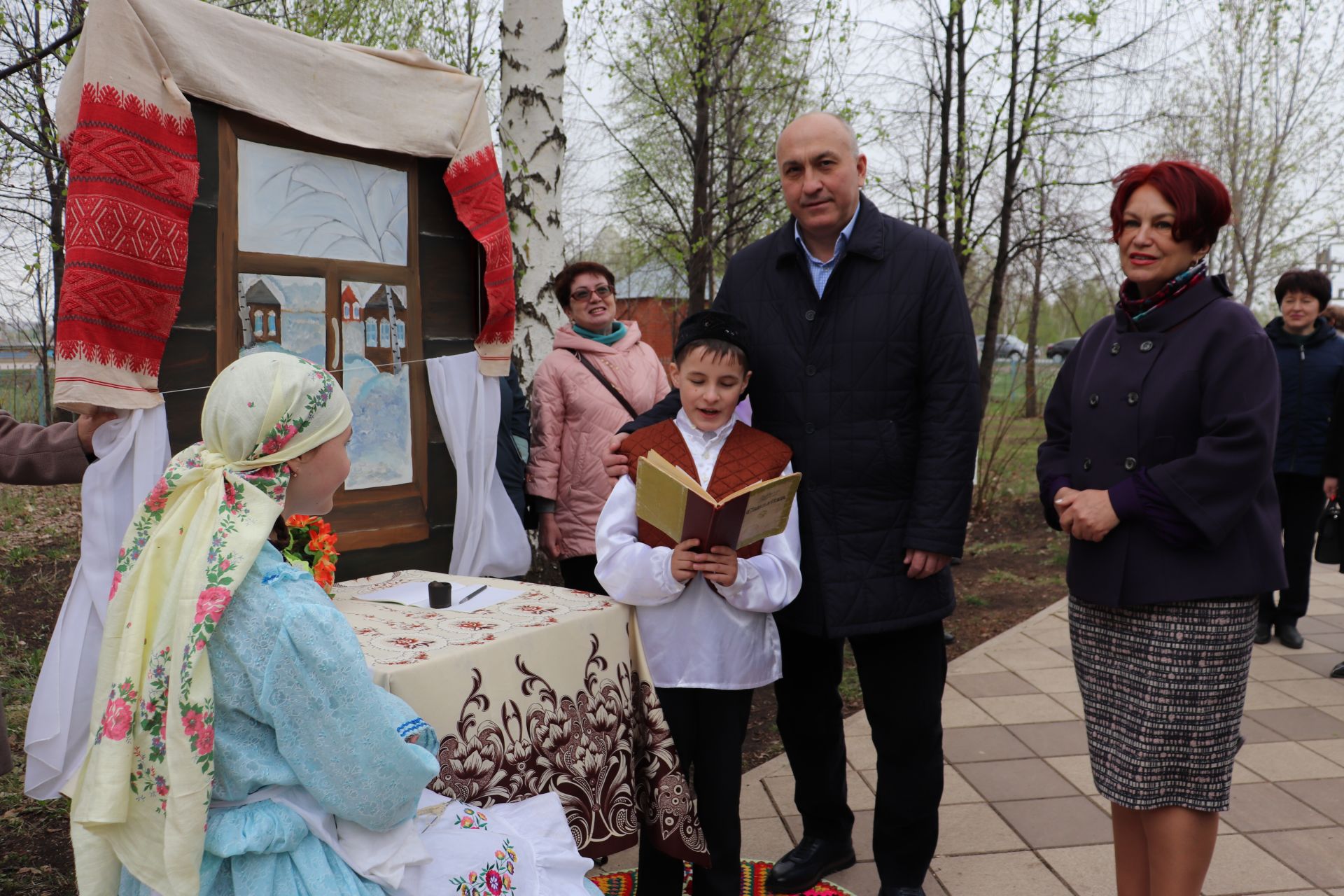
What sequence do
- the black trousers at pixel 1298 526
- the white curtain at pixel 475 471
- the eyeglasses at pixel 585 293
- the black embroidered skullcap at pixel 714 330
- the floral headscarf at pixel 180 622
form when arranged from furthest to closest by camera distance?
Answer: the black trousers at pixel 1298 526
the eyeglasses at pixel 585 293
the white curtain at pixel 475 471
the black embroidered skullcap at pixel 714 330
the floral headscarf at pixel 180 622

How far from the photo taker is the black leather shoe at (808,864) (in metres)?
3.11

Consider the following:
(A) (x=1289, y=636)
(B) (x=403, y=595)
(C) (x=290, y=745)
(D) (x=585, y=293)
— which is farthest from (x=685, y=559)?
(A) (x=1289, y=636)

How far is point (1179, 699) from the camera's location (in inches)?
95.6

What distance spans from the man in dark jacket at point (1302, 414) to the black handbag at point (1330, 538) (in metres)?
0.13

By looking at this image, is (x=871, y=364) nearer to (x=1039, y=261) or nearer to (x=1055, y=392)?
(x=1055, y=392)

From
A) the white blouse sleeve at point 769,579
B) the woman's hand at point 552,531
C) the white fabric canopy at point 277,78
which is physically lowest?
the woman's hand at point 552,531

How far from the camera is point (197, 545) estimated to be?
1759mm

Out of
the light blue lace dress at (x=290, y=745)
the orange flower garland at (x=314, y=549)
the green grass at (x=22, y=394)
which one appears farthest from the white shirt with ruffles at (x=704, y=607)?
the green grass at (x=22, y=394)

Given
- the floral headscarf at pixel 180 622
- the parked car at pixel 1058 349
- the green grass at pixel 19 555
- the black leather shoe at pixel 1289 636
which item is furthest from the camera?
the parked car at pixel 1058 349

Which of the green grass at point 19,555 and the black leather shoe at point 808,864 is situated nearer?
the black leather shoe at point 808,864

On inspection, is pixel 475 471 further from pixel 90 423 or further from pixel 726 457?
pixel 726 457

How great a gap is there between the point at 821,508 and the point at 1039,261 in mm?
9745

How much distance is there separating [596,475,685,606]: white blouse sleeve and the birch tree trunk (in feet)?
9.00

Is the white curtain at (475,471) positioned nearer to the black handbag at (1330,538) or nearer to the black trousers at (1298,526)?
the black handbag at (1330,538)
